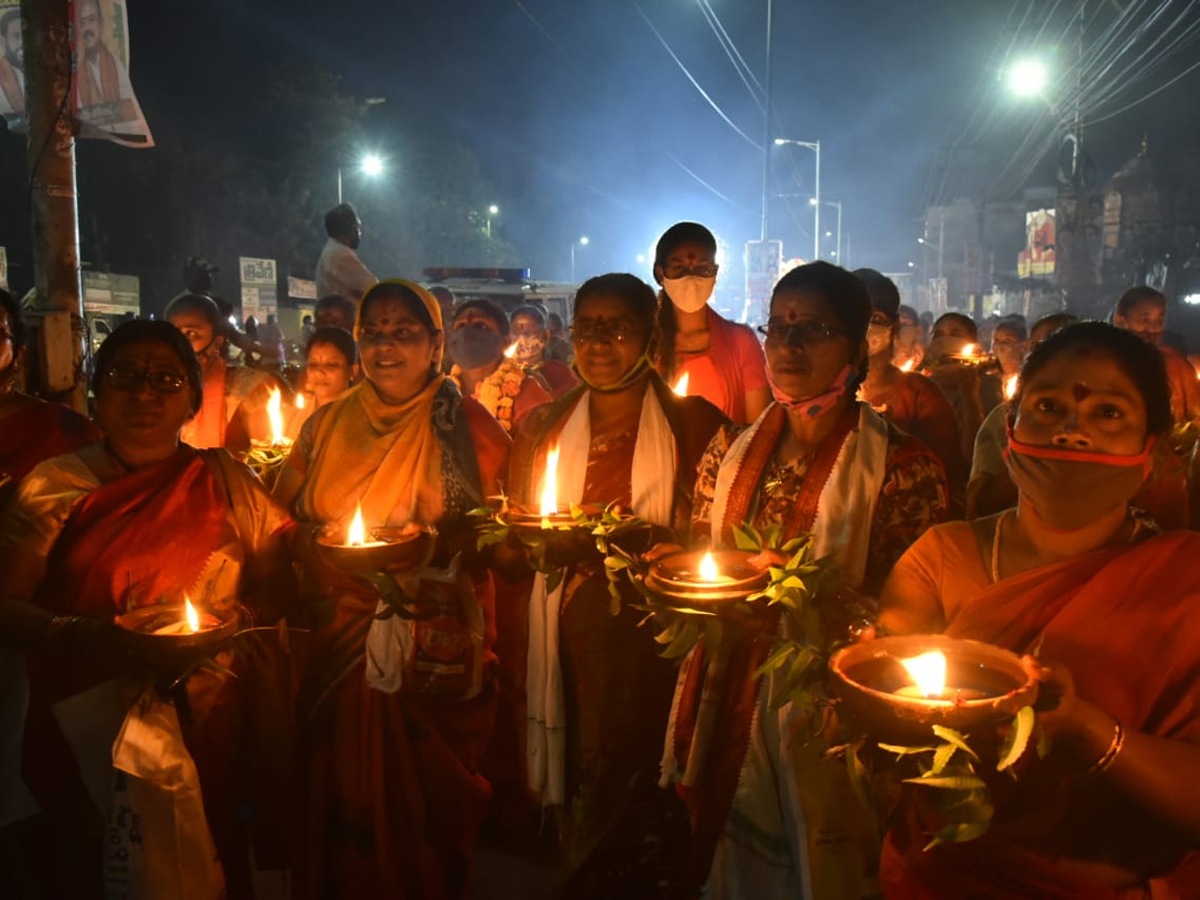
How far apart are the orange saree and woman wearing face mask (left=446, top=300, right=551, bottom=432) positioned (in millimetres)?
3799

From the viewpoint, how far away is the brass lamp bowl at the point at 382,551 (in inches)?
105

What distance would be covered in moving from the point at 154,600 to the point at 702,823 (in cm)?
198

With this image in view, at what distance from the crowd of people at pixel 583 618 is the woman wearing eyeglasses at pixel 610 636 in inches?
0.5

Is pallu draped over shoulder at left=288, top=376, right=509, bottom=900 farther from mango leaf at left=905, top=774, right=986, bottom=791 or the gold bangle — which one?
the gold bangle

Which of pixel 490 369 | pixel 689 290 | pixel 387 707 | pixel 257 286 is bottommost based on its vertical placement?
pixel 387 707

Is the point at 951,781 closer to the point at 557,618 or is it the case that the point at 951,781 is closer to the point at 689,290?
the point at 557,618

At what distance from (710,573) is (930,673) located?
695mm

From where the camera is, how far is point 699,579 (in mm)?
2260

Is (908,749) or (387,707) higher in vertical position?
(908,749)

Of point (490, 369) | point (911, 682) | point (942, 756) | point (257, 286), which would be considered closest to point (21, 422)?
point (490, 369)

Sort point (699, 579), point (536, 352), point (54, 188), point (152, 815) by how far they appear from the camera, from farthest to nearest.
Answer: point (536, 352) → point (54, 188) → point (152, 815) → point (699, 579)

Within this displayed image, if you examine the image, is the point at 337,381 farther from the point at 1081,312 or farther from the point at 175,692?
the point at 1081,312

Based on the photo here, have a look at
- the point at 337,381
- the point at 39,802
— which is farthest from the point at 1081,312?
the point at 39,802

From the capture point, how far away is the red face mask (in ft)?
6.72
